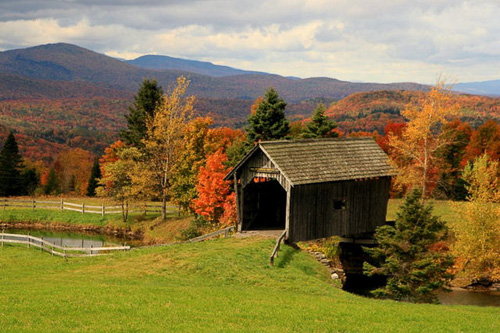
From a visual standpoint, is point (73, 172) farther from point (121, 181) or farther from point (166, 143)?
point (166, 143)

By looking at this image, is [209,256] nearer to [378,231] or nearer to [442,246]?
[378,231]

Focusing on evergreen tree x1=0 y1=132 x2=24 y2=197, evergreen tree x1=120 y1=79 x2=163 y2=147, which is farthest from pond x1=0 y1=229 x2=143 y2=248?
evergreen tree x1=0 y1=132 x2=24 y2=197

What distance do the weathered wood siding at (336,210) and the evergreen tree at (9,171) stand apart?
59160mm

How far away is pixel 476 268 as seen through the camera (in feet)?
101

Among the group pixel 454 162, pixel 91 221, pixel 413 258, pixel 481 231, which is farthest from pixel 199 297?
pixel 454 162

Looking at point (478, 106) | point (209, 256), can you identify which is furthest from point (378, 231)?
point (478, 106)

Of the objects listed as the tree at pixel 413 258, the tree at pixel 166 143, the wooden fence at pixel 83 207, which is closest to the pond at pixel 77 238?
the wooden fence at pixel 83 207

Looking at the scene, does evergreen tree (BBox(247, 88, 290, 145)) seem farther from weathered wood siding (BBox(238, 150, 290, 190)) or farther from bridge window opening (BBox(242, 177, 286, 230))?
weathered wood siding (BBox(238, 150, 290, 190))

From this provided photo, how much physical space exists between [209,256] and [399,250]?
9.57 m

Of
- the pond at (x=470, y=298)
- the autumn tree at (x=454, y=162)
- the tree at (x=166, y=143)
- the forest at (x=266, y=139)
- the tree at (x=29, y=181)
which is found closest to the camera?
the pond at (x=470, y=298)

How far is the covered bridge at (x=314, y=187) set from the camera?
88.7ft

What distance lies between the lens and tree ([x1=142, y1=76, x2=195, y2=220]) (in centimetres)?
4447

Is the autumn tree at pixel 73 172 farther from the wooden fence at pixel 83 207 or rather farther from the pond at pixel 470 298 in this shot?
the pond at pixel 470 298

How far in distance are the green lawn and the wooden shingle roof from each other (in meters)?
4.24
